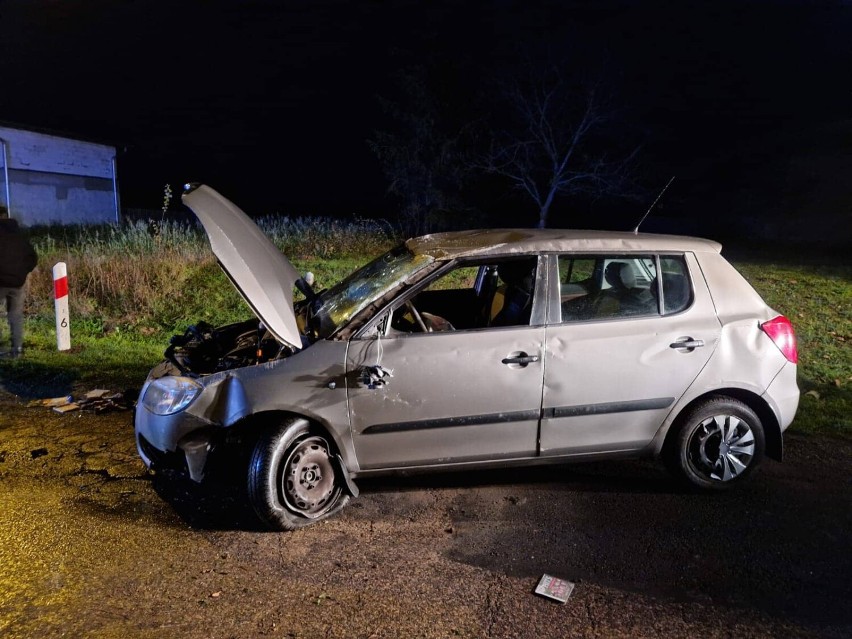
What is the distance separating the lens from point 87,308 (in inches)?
397

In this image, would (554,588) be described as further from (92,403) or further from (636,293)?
(92,403)

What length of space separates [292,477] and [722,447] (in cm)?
274

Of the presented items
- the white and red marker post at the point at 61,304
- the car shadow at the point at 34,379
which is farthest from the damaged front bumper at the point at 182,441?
the white and red marker post at the point at 61,304

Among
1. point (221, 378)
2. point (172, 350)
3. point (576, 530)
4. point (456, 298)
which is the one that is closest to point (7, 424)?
point (172, 350)

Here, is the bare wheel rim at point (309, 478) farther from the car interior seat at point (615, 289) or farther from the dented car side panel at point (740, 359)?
the dented car side panel at point (740, 359)

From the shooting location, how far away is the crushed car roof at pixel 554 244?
14.0 feet

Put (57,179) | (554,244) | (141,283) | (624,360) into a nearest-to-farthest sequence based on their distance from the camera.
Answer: (624,360), (554,244), (141,283), (57,179)

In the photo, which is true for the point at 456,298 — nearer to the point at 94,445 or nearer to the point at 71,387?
the point at 94,445

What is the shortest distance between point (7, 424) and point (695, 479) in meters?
5.47

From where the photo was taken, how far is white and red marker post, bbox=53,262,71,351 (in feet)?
27.3

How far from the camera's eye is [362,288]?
4.50 meters

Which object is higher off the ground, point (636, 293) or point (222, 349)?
point (636, 293)

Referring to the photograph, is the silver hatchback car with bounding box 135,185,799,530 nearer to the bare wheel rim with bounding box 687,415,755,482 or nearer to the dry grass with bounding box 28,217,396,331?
the bare wheel rim with bounding box 687,415,755,482

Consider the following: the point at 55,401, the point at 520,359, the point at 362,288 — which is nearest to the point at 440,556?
the point at 520,359
